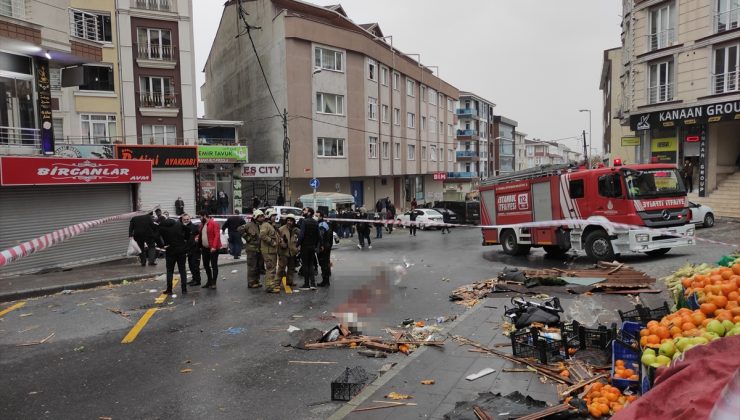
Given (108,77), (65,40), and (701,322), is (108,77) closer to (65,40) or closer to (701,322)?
(65,40)

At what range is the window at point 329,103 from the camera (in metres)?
37.1

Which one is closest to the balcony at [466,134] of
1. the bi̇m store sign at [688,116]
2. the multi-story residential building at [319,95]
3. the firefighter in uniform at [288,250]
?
the multi-story residential building at [319,95]

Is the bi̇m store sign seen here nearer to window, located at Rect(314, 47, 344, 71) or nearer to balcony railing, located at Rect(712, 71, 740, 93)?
balcony railing, located at Rect(712, 71, 740, 93)

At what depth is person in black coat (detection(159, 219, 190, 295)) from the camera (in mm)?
11484

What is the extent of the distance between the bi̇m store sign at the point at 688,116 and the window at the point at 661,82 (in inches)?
38.5

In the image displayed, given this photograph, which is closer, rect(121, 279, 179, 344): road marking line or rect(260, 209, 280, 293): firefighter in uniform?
rect(121, 279, 179, 344): road marking line

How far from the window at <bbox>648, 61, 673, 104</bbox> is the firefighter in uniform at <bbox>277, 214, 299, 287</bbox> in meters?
24.0

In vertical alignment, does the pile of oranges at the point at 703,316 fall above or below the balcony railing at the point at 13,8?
below

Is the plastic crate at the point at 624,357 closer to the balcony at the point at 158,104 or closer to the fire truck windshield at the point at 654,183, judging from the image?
the fire truck windshield at the point at 654,183

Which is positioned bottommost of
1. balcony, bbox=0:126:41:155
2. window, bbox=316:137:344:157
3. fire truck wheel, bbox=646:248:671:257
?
fire truck wheel, bbox=646:248:671:257

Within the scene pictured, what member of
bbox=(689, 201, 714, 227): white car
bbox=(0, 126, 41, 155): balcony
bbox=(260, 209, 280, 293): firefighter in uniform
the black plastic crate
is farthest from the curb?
bbox=(689, 201, 714, 227): white car

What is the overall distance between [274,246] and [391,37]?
1298 inches

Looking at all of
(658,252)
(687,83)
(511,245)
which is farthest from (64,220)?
(687,83)

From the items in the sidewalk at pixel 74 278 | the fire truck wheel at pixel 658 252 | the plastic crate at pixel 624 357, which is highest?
the plastic crate at pixel 624 357
